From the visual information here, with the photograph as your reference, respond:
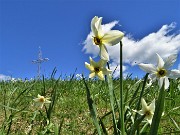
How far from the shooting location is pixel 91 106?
2.17m

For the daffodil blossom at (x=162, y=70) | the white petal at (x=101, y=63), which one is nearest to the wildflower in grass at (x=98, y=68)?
the white petal at (x=101, y=63)

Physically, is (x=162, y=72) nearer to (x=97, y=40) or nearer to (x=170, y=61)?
(x=170, y=61)

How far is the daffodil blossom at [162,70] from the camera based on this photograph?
6.47 feet

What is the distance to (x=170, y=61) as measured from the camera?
199cm

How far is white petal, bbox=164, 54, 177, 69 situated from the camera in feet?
6.46

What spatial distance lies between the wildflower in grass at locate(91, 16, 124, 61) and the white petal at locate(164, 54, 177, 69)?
337mm

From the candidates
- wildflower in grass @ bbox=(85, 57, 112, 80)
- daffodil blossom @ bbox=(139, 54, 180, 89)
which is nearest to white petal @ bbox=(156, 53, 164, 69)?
daffodil blossom @ bbox=(139, 54, 180, 89)

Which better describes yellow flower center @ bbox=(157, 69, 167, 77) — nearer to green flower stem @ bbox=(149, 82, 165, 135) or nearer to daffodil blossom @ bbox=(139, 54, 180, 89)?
daffodil blossom @ bbox=(139, 54, 180, 89)

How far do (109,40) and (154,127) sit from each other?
0.51 meters

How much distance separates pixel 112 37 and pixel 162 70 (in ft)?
1.25

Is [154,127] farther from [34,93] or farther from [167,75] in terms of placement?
[34,93]

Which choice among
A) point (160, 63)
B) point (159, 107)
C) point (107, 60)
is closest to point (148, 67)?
point (160, 63)

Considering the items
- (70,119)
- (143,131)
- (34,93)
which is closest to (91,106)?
(143,131)

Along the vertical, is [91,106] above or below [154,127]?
above
